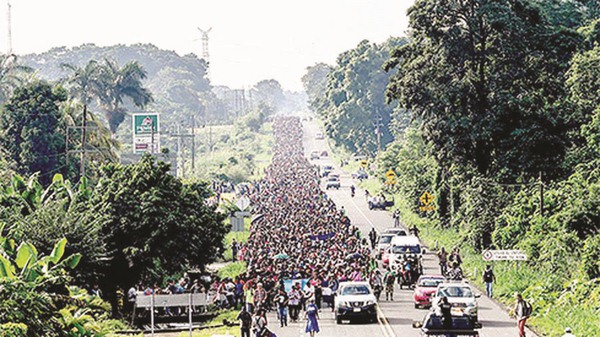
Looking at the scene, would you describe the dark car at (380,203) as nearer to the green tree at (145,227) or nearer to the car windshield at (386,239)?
the car windshield at (386,239)

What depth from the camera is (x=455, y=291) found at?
30.5 metres

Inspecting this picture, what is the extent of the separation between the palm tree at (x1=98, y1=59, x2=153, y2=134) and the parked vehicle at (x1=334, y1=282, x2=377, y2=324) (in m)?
60.4

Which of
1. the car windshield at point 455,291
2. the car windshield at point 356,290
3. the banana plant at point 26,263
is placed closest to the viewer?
the banana plant at point 26,263

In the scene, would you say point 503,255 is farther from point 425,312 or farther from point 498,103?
point 498,103

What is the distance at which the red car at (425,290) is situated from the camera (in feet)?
111

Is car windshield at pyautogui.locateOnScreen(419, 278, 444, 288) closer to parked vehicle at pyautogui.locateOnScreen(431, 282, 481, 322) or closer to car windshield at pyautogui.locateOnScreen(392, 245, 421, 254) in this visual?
parked vehicle at pyautogui.locateOnScreen(431, 282, 481, 322)

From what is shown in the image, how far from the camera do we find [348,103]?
126 m

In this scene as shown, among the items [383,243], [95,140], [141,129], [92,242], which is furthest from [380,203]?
[92,242]

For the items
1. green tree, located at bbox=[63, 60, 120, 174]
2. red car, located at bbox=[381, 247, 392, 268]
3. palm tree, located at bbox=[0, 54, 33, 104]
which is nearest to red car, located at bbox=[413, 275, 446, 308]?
red car, located at bbox=[381, 247, 392, 268]

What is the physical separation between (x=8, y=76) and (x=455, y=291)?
58.7 meters

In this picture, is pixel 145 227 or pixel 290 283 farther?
pixel 290 283

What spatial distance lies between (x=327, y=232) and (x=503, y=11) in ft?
44.9

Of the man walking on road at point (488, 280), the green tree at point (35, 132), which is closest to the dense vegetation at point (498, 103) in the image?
the man walking on road at point (488, 280)

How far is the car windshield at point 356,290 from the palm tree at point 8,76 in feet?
171
